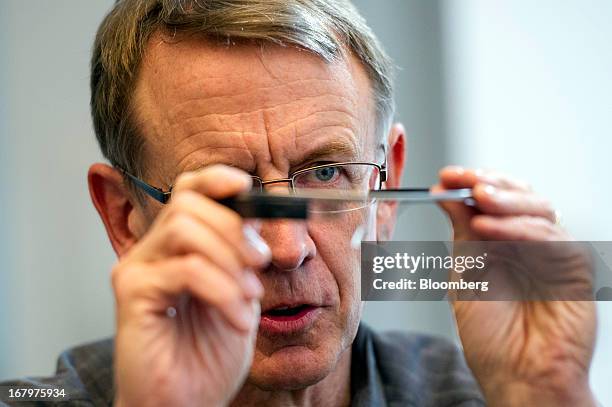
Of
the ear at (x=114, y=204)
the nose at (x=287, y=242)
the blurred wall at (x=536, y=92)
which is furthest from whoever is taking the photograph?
the blurred wall at (x=536, y=92)

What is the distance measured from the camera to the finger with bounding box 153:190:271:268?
964 mm

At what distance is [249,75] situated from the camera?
1349 millimetres

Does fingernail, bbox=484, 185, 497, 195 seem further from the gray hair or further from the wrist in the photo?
the gray hair

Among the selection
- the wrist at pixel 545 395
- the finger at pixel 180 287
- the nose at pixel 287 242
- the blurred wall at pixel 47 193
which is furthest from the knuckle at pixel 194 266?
the blurred wall at pixel 47 193

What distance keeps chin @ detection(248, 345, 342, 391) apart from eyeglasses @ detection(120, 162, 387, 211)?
285mm

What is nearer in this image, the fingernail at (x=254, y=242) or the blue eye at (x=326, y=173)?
the fingernail at (x=254, y=242)

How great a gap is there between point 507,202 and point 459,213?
0.07 metres

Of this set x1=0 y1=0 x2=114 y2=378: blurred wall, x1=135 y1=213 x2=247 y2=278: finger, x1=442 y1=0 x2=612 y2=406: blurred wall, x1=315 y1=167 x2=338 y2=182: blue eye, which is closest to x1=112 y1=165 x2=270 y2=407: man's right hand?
x1=135 y1=213 x2=247 y2=278: finger

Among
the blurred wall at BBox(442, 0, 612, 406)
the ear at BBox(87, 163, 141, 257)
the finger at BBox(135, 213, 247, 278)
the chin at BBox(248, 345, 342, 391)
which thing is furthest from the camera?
the blurred wall at BBox(442, 0, 612, 406)

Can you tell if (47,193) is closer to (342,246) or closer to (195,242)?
(342,246)

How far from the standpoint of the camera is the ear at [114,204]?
5.08 ft

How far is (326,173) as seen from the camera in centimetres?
136

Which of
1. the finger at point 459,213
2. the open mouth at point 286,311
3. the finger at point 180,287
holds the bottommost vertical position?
the open mouth at point 286,311

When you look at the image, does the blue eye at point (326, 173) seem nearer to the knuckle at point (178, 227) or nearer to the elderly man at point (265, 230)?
the elderly man at point (265, 230)
